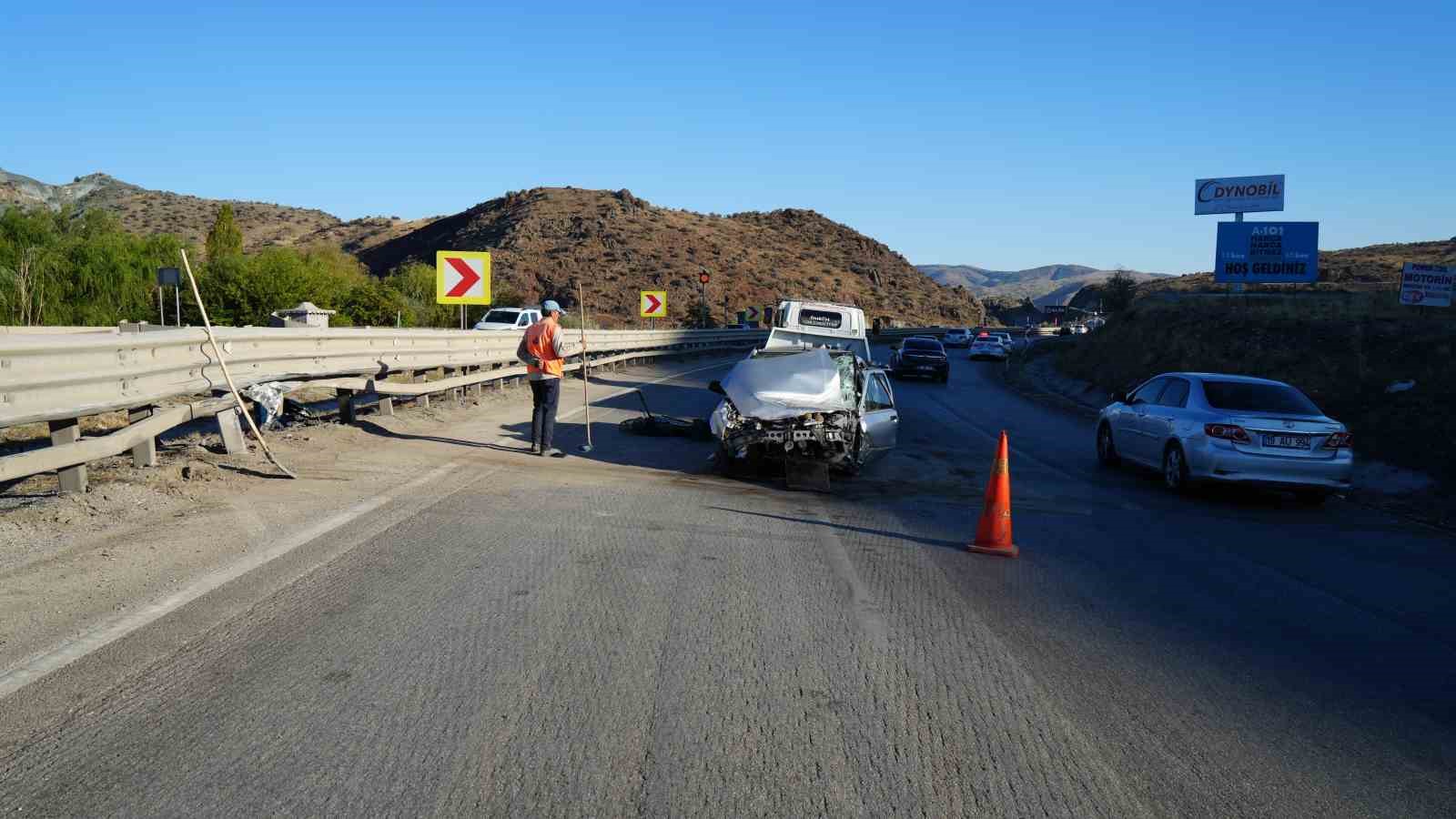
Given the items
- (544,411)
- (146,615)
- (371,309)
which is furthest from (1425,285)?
(371,309)

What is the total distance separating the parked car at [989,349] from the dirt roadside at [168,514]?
42792mm

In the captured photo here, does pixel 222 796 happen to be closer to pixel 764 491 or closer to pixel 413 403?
pixel 764 491

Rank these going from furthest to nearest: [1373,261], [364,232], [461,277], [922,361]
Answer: [364,232], [1373,261], [922,361], [461,277]

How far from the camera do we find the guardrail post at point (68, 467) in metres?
8.38

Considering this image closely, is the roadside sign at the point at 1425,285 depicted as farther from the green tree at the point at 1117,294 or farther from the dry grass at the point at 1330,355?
the green tree at the point at 1117,294

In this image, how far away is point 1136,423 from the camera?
14.9 metres

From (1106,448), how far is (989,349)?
38.7m

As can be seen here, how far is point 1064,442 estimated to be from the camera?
19.5m

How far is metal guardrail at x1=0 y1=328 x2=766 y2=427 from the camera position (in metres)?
7.91

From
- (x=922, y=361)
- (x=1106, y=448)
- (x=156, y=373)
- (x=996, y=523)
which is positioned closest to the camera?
(x=996, y=523)

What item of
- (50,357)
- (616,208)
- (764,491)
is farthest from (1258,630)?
(616,208)

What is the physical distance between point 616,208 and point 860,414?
95487mm

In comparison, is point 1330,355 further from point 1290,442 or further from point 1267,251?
point 1267,251

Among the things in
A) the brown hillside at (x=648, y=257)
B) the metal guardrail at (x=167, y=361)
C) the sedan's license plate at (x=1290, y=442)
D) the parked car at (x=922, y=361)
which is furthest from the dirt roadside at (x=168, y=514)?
the brown hillside at (x=648, y=257)
